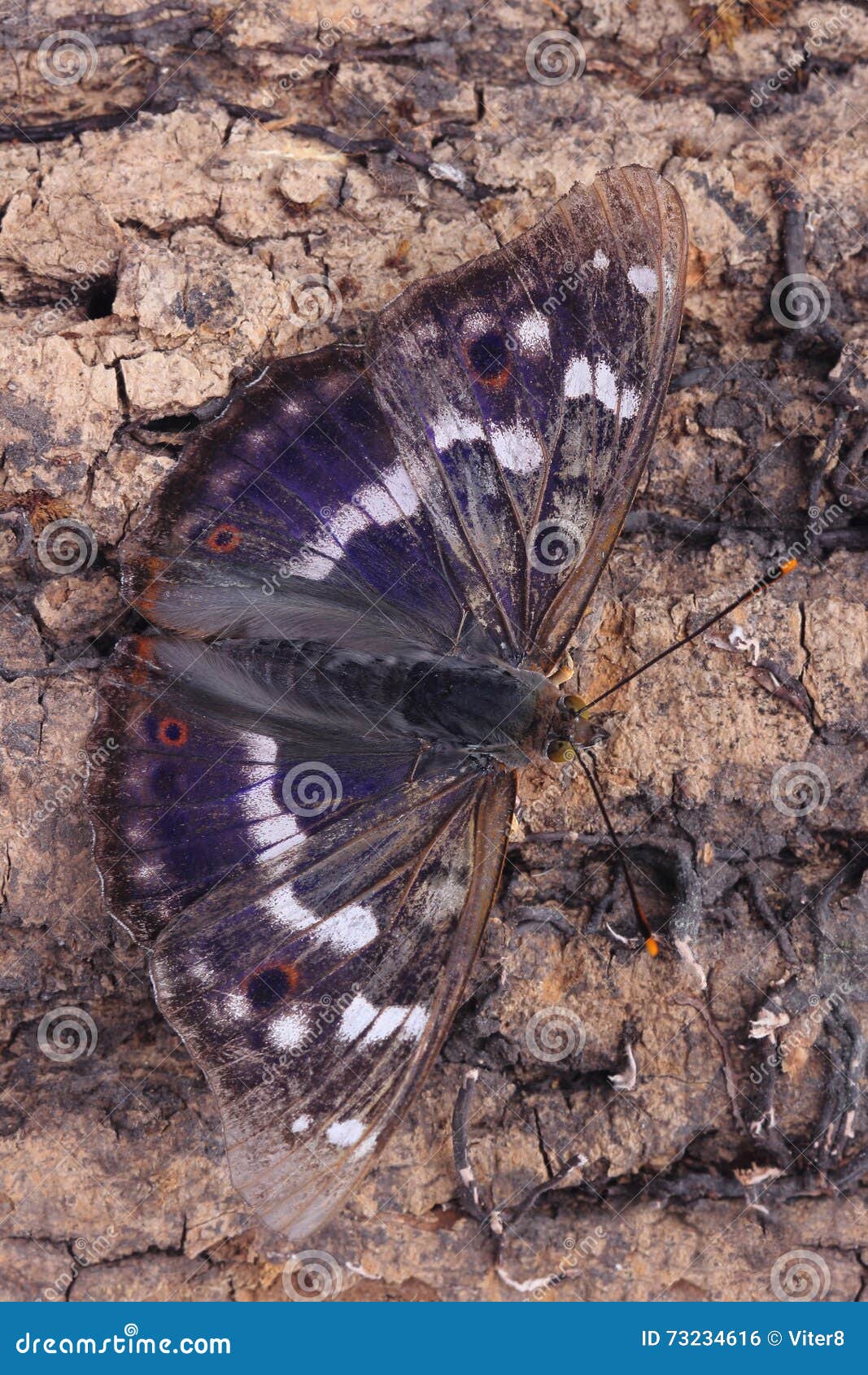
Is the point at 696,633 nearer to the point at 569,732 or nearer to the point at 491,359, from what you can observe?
the point at 569,732

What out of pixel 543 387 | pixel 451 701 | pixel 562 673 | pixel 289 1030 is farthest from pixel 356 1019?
pixel 543 387

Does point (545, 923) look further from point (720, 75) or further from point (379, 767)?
point (720, 75)

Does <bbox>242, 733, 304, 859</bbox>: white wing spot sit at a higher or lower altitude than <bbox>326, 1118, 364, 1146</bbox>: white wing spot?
higher

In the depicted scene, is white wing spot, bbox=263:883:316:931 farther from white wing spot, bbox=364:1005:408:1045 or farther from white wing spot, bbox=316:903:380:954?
white wing spot, bbox=364:1005:408:1045

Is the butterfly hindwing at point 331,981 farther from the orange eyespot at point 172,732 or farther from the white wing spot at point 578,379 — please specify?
the white wing spot at point 578,379

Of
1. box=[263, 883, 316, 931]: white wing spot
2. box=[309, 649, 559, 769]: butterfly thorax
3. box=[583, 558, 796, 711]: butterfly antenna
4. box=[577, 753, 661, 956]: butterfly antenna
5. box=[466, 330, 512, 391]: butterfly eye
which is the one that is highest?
box=[466, 330, 512, 391]: butterfly eye

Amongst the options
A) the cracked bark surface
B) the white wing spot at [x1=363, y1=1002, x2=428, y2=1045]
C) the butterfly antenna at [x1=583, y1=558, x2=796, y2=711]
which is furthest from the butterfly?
the cracked bark surface

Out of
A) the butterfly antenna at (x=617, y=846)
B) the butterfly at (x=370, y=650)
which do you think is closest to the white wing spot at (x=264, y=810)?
the butterfly at (x=370, y=650)
